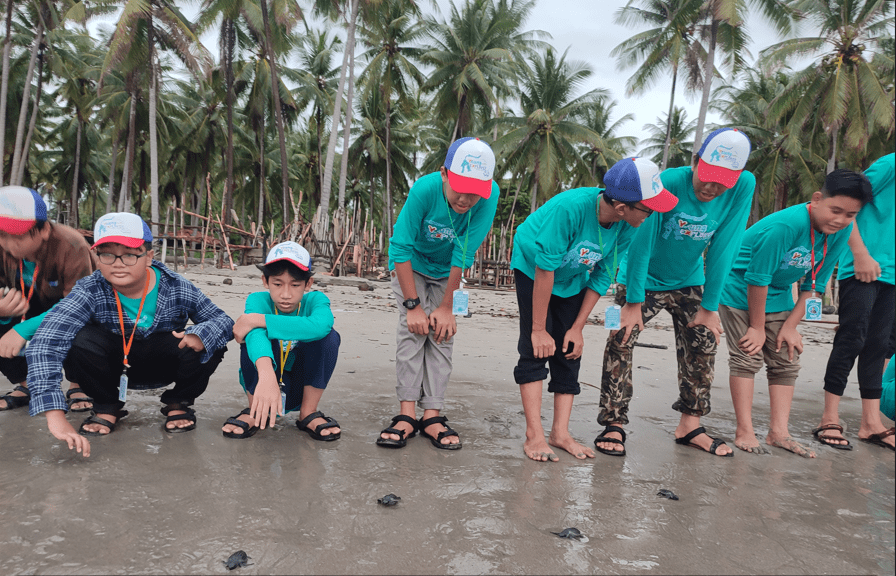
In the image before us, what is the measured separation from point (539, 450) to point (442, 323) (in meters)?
0.80

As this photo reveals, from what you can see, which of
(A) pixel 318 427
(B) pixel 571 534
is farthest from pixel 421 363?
(B) pixel 571 534

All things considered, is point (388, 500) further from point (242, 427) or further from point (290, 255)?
point (290, 255)

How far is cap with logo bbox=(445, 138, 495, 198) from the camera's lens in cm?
255

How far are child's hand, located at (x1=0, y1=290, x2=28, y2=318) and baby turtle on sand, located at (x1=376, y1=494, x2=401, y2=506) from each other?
7.15ft

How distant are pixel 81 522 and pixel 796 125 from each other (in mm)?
24076

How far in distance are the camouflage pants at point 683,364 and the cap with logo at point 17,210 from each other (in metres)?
2.91

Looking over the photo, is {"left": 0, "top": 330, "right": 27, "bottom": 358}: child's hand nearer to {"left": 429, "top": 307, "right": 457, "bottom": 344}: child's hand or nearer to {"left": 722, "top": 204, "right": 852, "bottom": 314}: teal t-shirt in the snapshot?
{"left": 429, "top": 307, "right": 457, "bottom": 344}: child's hand

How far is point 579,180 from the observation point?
3098 centimetres

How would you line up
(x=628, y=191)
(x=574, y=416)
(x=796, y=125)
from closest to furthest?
1. (x=628, y=191)
2. (x=574, y=416)
3. (x=796, y=125)

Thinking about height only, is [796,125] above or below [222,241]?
above

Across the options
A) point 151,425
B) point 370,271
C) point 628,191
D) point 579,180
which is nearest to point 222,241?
point 370,271

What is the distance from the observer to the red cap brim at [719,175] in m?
2.56

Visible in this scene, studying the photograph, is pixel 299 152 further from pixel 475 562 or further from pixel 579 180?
pixel 475 562

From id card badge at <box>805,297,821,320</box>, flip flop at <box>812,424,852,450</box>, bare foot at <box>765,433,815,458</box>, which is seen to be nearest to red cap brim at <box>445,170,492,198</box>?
id card badge at <box>805,297,821,320</box>
